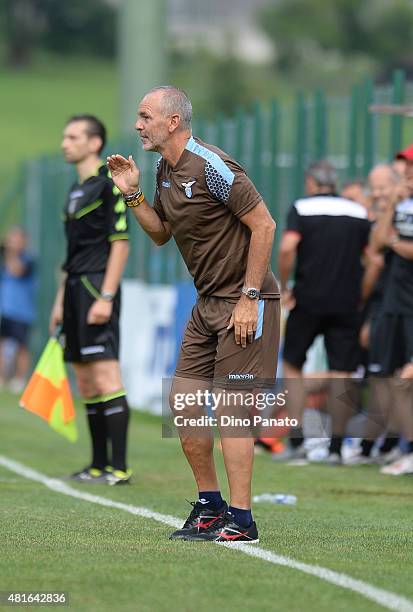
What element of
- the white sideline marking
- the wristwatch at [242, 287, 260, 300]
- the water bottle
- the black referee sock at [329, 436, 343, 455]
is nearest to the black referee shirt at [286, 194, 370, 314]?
the black referee sock at [329, 436, 343, 455]

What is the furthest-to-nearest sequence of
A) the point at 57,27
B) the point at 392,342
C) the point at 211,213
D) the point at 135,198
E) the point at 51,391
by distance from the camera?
the point at 57,27
the point at 392,342
the point at 51,391
the point at 135,198
the point at 211,213

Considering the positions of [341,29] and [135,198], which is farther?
[341,29]

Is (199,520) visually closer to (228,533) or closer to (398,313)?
(228,533)

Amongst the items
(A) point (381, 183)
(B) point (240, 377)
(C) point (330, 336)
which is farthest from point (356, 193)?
(B) point (240, 377)

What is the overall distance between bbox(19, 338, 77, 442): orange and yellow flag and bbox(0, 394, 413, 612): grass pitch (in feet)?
1.61

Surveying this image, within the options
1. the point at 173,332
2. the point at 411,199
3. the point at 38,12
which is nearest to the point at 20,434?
the point at 173,332

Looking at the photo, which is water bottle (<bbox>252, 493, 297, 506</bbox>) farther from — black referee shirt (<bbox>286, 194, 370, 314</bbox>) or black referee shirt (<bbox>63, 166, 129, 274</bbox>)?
black referee shirt (<bbox>286, 194, 370, 314</bbox>)

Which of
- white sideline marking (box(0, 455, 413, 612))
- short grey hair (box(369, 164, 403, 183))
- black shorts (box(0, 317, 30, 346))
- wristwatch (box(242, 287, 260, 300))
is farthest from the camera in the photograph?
black shorts (box(0, 317, 30, 346))

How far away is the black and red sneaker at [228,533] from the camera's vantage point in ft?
25.5

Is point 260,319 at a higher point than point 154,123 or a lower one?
lower

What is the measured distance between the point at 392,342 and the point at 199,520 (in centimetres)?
417

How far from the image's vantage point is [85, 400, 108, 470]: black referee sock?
11.0m

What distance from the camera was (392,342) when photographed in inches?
466

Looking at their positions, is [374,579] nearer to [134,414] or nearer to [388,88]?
[388,88]
